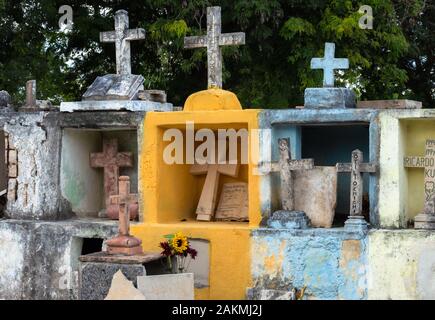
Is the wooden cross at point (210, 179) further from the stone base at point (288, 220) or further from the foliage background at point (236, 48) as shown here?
the foliage background at point (236, 48)

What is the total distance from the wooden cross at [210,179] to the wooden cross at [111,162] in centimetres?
90

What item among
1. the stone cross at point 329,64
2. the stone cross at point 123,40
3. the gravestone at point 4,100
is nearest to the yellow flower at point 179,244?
the stone cross at point 329,64

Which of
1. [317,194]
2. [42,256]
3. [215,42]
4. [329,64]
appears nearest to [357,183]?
[317,194]

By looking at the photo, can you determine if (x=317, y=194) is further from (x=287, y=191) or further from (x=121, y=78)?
(x=121, y=78)

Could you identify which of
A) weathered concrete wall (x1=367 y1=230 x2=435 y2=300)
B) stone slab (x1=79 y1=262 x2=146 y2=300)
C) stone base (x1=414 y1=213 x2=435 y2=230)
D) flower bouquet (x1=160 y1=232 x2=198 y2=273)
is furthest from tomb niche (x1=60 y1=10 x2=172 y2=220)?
stone base (x1=414 y1=213 x2=435 y2=230)

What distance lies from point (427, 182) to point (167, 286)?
9.61ft

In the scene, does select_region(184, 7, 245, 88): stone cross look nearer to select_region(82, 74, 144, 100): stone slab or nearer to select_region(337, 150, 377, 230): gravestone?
select_region(82, 74, 144, 100): stone slab

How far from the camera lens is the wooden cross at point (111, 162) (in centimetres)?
1107

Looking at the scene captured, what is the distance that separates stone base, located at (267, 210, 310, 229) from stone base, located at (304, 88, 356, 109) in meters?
1.17

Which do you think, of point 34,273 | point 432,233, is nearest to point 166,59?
point 34,273

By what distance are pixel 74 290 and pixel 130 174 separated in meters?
1.86

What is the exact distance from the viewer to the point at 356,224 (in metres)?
9.09

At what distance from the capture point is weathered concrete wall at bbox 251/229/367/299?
904 cm

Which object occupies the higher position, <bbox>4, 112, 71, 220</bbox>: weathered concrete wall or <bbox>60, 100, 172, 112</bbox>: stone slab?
<bbox>60, 100, 172, 112</bbox>: stone slab
